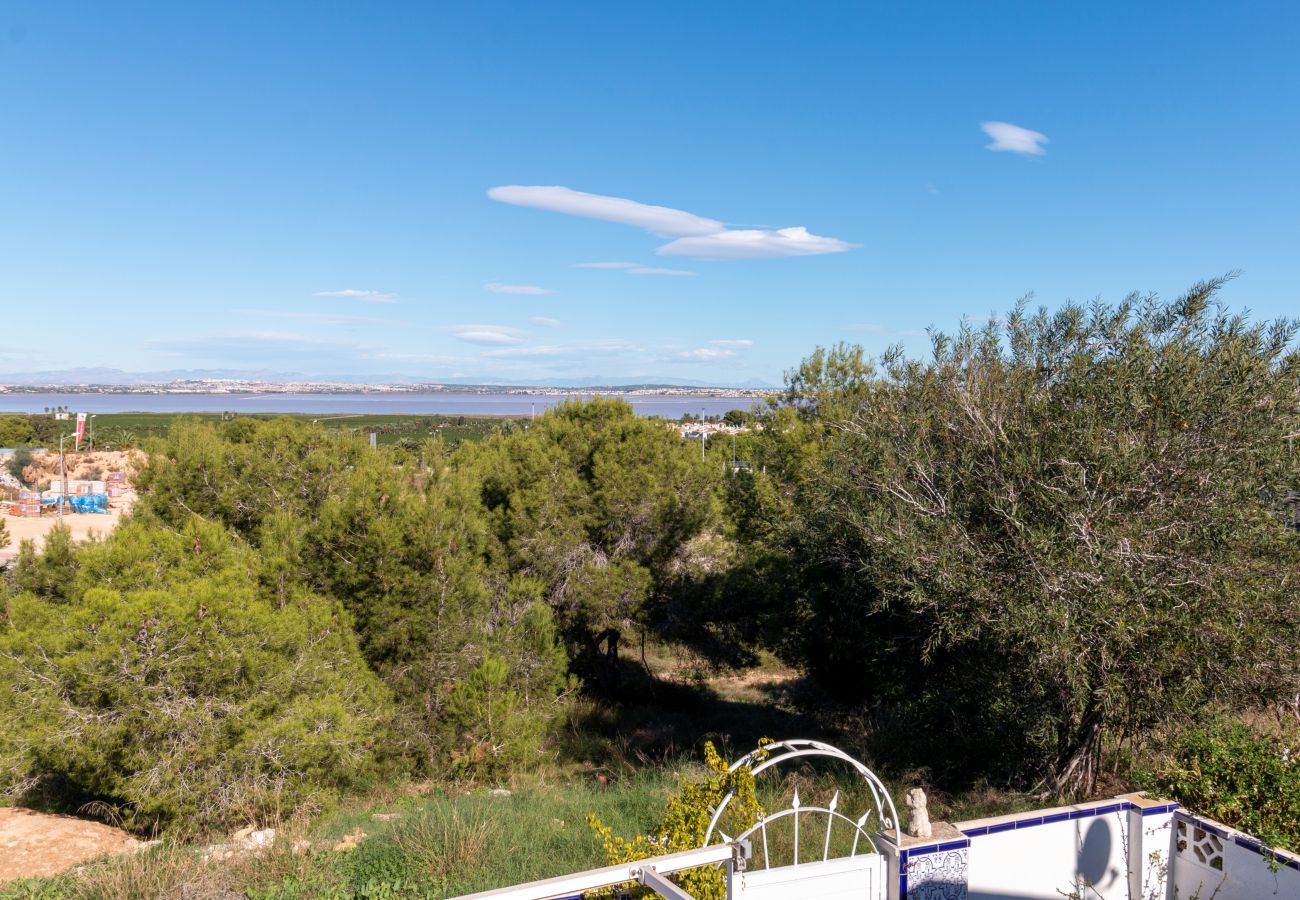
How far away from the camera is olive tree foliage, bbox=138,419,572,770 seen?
1052 centimetres

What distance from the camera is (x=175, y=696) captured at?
769 cm

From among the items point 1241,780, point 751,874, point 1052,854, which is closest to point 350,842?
point 751,874

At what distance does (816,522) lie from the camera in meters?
9.57

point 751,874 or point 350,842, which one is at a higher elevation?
point 751,874

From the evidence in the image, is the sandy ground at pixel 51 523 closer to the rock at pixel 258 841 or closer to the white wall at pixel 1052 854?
the rock at pixel 258 841

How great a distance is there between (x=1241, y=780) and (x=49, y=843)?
1034 centimetres

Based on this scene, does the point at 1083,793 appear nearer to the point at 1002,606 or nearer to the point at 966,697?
the point at 966,697

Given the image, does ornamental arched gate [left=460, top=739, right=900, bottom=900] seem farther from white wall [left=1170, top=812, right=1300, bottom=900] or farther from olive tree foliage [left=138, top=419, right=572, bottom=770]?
olive tree foliage [left=138, top=419, right=572, bottom=770]

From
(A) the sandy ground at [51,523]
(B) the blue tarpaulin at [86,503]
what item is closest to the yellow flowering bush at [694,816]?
(A) the sandy ground at [51,523]

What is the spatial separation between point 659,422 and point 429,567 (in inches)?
243

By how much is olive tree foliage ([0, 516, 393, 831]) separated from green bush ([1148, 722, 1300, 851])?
7609 millimetres

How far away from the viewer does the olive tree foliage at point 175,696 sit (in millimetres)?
7402

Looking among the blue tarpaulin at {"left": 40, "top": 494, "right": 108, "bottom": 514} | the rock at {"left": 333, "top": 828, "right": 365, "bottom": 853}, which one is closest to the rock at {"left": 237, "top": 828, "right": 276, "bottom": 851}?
the rock at {"left": 333, "top": 828, "right": 365, "bottom": 853}

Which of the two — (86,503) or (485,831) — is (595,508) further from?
(86,503)
